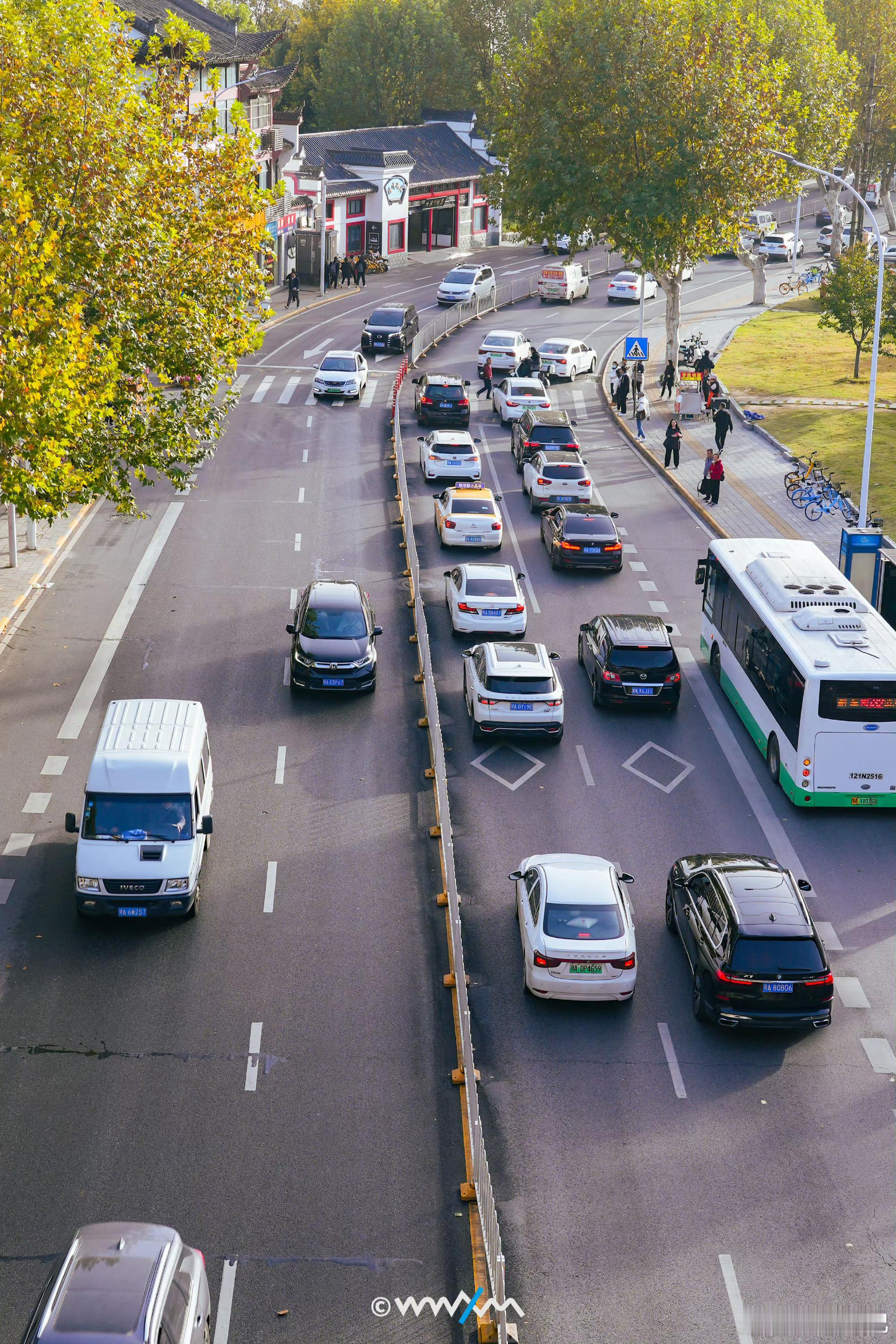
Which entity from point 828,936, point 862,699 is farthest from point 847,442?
point 828,936

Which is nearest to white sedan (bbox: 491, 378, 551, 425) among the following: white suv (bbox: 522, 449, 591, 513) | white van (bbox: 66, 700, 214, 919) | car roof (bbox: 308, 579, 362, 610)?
white suv (bbox: 522, 449, 591, 513)

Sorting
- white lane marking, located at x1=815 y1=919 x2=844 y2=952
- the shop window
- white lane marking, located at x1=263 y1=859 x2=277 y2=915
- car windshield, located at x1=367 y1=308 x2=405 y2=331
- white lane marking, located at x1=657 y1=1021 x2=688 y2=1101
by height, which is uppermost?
the shop window

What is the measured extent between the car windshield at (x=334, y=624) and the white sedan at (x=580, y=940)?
1017cm

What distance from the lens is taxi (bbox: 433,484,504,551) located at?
36.3 m

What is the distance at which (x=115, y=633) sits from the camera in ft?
101

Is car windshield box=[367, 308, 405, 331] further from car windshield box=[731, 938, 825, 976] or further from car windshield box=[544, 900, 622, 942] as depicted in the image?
car windshield box=[731, 938, 825, 976]

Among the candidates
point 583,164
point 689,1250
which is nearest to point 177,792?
point 689,1250

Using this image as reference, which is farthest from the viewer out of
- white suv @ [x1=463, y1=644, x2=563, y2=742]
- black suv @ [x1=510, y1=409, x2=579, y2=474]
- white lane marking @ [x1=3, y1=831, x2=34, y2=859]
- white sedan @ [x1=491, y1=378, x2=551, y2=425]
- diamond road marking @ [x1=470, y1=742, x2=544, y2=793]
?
white sedan @ [x1=491, y1=378, x2=551, y2=425]

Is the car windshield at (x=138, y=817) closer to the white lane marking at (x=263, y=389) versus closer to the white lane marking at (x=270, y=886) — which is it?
the white lane marking at (x=270, y=886)

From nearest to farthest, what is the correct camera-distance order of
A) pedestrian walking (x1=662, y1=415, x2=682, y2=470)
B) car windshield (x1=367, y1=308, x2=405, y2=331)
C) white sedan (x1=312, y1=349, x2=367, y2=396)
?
pedestrian walking (x1=662, y1=415, x2=682, y2=470)
white sedan (x1=312, y1=349, x2=367, y2=396)
car windshield (x1=367, y1=308, x2=405, y2=331)

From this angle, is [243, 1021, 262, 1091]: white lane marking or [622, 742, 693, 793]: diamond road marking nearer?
[243, 1021, 262, 1091]: white lane marking

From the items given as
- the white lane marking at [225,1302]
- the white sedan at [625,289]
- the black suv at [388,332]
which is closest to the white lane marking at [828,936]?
the white lane marking at [225,1302]

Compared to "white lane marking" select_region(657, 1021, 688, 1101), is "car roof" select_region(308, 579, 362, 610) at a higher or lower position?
higher

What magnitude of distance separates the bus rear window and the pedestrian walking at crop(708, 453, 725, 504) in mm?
18693
